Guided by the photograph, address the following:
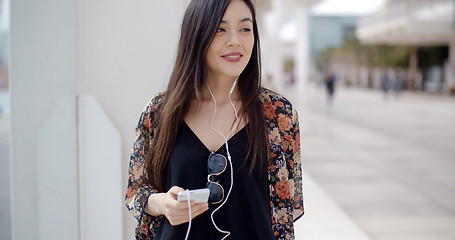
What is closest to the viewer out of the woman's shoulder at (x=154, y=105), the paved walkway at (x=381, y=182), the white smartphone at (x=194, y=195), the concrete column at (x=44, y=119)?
the white smartphone at (x=194, y=195)

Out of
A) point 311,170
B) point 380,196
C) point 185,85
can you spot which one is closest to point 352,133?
point 311,170

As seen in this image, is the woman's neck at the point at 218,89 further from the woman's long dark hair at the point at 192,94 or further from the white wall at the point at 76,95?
the white wall at the point at 76,95

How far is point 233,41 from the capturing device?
4.85 ft

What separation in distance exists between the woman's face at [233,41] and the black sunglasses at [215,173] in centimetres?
31

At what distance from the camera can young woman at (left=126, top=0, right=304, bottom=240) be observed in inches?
57.9

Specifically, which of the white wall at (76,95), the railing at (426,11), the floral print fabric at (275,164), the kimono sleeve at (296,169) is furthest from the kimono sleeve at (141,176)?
the railing at (426,11)

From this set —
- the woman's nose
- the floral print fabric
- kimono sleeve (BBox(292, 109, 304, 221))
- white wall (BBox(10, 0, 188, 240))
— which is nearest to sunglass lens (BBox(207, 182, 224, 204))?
the floral print fabric

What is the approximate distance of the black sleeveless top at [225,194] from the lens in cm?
147

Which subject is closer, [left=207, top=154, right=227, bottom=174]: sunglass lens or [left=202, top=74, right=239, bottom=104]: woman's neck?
[left=207, top=154, right=227, bottom=174]: sunglass lens

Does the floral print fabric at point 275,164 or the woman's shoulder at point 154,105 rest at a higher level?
the woman's shoulder at point 154,105

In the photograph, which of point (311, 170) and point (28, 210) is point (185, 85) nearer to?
point (28, 210)

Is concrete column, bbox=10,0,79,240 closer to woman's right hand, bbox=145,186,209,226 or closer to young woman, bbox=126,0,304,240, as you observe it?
young woman, bbox=126,0,304,240

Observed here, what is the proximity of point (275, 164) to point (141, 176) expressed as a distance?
1.68 ft

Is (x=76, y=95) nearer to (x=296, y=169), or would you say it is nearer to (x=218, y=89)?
(x=218, y=89)
